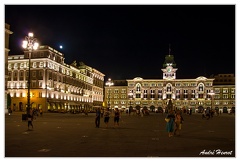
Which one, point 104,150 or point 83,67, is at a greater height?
point 83,67

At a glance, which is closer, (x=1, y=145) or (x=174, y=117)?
(x=1, y=145)

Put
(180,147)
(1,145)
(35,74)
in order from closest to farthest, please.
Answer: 1. (1,145)
2. (180,147)
3. (35,74)

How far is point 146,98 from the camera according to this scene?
470 feet

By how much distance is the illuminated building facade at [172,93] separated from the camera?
454 feet

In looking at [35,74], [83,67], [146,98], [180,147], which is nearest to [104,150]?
[180,147]

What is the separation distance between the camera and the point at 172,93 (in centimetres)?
14162

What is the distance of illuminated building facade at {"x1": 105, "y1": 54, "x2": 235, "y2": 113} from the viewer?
138 meters

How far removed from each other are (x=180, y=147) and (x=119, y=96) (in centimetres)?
13188

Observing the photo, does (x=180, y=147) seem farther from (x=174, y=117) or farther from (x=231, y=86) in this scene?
(x=231, y=86)

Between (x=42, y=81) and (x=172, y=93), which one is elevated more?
(x=42, y=81)

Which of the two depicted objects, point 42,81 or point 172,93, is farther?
point 172,93

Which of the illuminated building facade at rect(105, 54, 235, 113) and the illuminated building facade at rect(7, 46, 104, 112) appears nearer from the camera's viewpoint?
the illuminated building facade at rect(7, 46, 104, 112)

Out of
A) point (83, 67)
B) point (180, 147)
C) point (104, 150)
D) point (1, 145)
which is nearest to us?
point (1, 145)

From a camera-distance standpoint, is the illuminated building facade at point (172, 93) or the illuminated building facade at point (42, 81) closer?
the illuminated building facade at point (42, 81)
